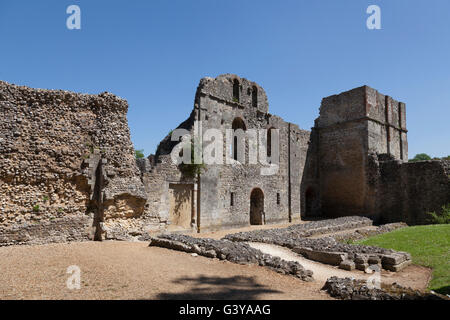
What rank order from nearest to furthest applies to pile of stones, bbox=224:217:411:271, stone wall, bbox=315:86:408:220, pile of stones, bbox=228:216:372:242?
pile of stones, bbox=224:217:411:271
pile of stones, bbox=228:216:372:242
stone wall, bbox=315:86:408:220

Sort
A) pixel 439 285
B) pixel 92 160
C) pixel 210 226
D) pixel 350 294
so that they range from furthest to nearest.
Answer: pixel 210 226
pixel 92 160
pixel 439 285
pixel 350 294

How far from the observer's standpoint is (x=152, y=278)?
6117 mm

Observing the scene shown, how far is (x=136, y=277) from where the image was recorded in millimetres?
6145

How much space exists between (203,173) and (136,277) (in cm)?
991

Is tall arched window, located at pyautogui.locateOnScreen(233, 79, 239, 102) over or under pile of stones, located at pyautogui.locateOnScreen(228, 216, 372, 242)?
over

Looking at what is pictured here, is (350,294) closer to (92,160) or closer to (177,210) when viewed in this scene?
(92,160)

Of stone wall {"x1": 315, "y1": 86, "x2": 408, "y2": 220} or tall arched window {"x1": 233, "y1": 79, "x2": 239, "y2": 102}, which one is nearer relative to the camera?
tall arched window {"x1": 233, "y1": 79, "x2": 239, "y2": 102}

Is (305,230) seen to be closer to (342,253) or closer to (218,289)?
(342,253)

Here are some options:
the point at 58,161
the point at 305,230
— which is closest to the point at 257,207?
the point at 305,230

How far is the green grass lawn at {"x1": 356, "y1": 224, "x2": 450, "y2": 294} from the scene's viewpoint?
7117 mm

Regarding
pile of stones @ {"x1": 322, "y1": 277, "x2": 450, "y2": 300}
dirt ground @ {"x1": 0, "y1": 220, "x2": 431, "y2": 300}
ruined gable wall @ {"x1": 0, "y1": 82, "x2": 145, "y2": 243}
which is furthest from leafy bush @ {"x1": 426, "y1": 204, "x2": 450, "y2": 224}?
ruined gable wall @ {"x1": 0, "y1": 82, "x2": 145, "y2": 243}

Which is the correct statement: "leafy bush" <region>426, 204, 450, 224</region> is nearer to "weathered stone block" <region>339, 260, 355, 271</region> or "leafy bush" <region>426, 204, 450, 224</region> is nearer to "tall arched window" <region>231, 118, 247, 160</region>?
"tall arched window" <region>231, 118, 247, 160</region>

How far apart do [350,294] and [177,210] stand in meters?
10.5

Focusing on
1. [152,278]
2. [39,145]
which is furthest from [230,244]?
[39,145]
